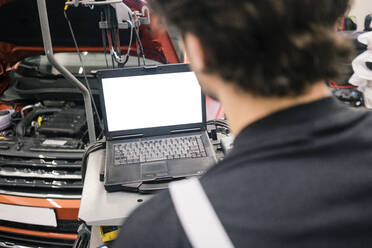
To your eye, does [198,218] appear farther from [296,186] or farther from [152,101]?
[152,101]

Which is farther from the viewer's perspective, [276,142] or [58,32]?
[58,32]

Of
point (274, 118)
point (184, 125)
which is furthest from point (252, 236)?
point (184, 125)

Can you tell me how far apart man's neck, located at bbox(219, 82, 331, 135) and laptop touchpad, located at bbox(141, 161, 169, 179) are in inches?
19.9

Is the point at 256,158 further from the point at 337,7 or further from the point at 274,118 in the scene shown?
the point at 337,7

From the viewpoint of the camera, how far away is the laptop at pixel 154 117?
3.16ft

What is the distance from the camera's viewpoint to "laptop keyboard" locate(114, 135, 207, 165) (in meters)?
0.95

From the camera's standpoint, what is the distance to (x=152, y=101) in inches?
41.6

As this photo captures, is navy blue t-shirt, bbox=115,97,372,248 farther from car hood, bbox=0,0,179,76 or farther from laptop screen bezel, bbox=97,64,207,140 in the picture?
car hood, bbox=0,0,179,76

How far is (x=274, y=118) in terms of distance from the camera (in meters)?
0.36

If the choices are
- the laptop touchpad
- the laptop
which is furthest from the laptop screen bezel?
the laptop touchpad

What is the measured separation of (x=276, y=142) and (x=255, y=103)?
0.20 feet

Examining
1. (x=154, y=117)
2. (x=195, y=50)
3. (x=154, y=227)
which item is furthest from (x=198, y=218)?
(x=154, y=117)

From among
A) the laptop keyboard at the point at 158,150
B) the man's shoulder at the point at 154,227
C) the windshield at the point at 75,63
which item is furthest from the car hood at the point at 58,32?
the man's shoulder at the point at 154,227

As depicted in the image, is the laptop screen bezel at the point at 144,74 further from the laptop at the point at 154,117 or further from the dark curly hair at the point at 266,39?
the dark curly hair at the point at 266,39
